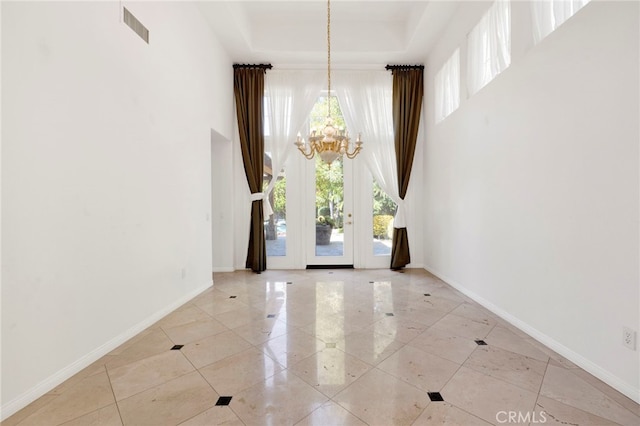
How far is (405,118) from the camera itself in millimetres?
5605

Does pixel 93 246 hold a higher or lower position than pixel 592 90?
lower

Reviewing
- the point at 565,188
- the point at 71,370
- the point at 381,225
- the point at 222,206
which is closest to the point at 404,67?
the point at 381,225

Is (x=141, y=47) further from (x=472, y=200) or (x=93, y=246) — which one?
(x=472, y=200)

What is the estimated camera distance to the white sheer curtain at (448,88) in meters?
4.47

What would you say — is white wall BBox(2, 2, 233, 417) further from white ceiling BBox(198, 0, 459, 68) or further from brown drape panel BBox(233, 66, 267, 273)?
brown drape panel BBox(233, 66, 267, 273)

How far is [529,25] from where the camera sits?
283 centimetres

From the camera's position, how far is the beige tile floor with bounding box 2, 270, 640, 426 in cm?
179

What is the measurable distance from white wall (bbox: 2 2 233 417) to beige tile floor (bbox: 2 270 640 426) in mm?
353

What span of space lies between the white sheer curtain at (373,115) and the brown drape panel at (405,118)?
11 centimetres

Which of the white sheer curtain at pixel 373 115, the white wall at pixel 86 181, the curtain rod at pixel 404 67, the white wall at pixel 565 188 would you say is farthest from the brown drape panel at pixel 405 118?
the white wall at pixel 86 181

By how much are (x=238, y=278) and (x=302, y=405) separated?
349 centimetres

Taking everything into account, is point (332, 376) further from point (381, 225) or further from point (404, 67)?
point (404, 67)

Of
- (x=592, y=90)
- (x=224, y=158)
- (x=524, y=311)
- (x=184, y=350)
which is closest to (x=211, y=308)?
(x=184, y=350)

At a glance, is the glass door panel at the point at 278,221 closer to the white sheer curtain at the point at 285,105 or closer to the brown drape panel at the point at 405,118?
the white sheer curtain at the point at 285,105
